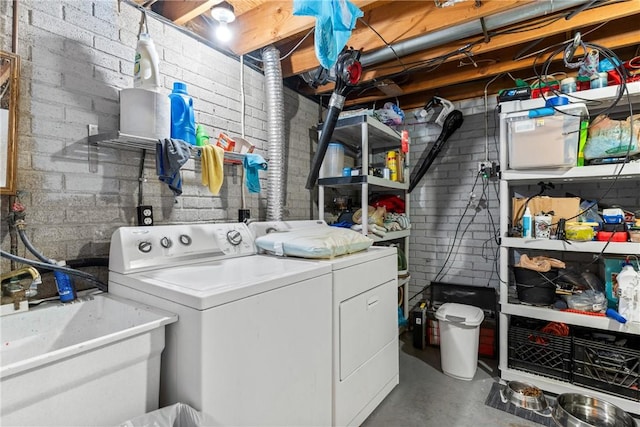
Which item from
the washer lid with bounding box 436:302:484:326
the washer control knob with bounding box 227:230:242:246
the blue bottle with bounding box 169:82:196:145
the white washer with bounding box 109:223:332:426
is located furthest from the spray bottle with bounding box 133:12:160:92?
the washer lid with bounding box 436:302:484:326

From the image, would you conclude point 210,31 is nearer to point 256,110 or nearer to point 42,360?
point 256,110

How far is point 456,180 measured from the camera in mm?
3256

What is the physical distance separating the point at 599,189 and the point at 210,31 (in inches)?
127

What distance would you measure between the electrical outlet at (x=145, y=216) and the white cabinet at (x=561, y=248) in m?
2.37

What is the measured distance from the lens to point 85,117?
4.80ft

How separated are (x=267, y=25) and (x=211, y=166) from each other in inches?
40.6

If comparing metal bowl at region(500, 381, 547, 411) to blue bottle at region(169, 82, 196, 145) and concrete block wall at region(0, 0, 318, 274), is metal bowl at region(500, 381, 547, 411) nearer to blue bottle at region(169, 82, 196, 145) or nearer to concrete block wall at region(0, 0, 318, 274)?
concrete block wall at region(0, 0, 318, 274)

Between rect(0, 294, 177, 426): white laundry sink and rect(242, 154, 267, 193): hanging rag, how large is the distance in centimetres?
102

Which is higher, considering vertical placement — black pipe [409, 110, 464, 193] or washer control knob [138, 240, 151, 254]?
black pipe [409, 110, 464, 193]

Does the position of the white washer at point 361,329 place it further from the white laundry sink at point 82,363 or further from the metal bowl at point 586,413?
the metal bowl at point 586,413

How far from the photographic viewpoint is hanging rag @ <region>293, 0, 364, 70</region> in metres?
1.54

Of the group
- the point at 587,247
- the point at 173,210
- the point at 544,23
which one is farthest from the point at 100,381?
the point at 544,23

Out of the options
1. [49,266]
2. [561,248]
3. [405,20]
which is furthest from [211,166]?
[561,248]

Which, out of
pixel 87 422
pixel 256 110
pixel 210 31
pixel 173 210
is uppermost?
pixel 210 31
